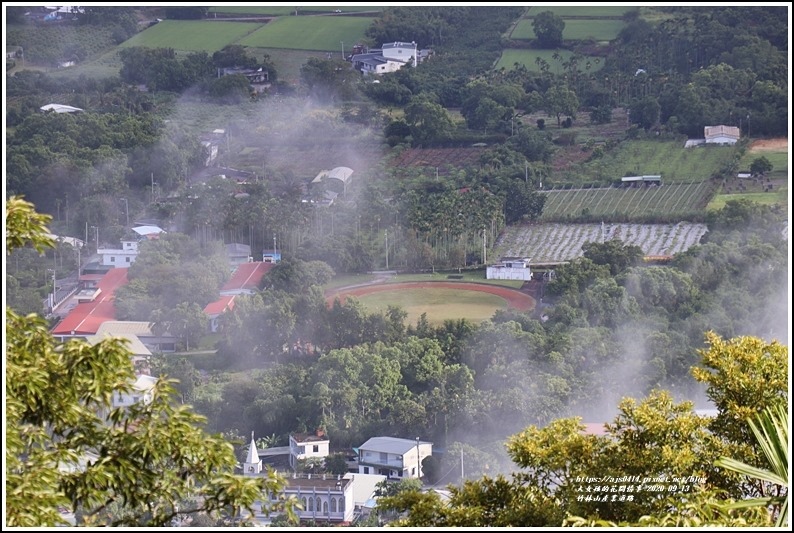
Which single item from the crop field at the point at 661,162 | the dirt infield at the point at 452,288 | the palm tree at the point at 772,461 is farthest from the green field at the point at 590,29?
the palm tree at the point at 772,461

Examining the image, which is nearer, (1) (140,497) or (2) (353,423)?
(1) (140,497)

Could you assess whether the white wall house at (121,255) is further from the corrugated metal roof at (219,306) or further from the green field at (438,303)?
the green field at (438,303)

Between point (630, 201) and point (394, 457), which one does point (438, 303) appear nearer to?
point (394, 457)

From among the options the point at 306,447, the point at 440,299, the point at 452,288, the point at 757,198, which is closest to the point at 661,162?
the point at 757,198

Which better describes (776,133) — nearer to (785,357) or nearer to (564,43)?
(564,43)

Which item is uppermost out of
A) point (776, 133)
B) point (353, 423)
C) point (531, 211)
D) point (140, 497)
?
point (776, 133)

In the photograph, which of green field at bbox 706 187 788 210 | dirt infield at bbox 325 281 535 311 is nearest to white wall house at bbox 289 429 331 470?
dirt infield at bbox 325 281 535 311

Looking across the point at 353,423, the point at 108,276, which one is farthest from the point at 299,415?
the point at 108,276

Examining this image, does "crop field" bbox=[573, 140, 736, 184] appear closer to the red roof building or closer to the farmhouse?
the farmhouse
